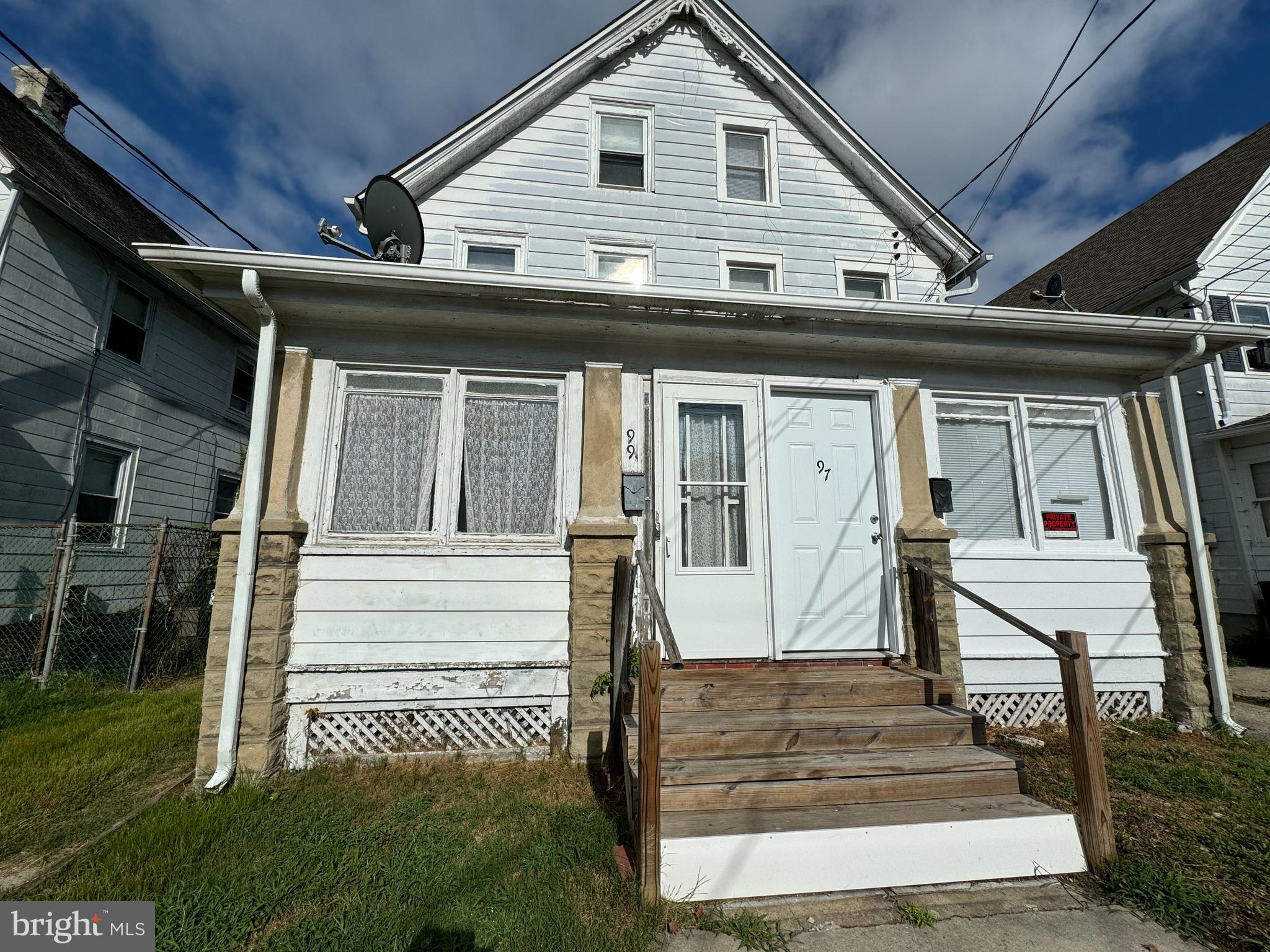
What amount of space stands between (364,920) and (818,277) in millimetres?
7919

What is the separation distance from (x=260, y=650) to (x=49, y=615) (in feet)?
13.6

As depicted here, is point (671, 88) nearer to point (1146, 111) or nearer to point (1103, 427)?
point (1146, 111)

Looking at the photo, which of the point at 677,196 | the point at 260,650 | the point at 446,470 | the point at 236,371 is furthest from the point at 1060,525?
the point at 236,371

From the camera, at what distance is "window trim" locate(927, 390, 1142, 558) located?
4.60m

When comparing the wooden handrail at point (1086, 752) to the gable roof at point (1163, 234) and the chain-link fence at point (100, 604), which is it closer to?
the chain-link fence at point (100, 604)

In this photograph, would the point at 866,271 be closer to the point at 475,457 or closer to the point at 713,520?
the point at 713,520

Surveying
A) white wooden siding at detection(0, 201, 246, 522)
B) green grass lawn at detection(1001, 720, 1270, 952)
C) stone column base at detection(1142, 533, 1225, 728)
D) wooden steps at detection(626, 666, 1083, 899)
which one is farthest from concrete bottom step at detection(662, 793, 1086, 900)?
white wooden siding at detection(0, 201, 246, 522)

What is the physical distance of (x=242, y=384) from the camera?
9867mm

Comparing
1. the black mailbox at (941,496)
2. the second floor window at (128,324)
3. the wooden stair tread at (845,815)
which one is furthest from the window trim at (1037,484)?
the second floor window at (128,324)

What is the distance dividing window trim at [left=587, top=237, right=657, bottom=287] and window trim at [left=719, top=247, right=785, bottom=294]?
930 mm

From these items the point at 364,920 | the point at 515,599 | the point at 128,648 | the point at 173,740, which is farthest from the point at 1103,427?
the point at 128,648

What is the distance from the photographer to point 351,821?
3.08 m

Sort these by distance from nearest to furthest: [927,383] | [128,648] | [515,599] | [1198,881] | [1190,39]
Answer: [1198,881]
[515,599]
[1190,39]
[927,383]
[128,648]

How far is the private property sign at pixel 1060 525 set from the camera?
15.5 ft
